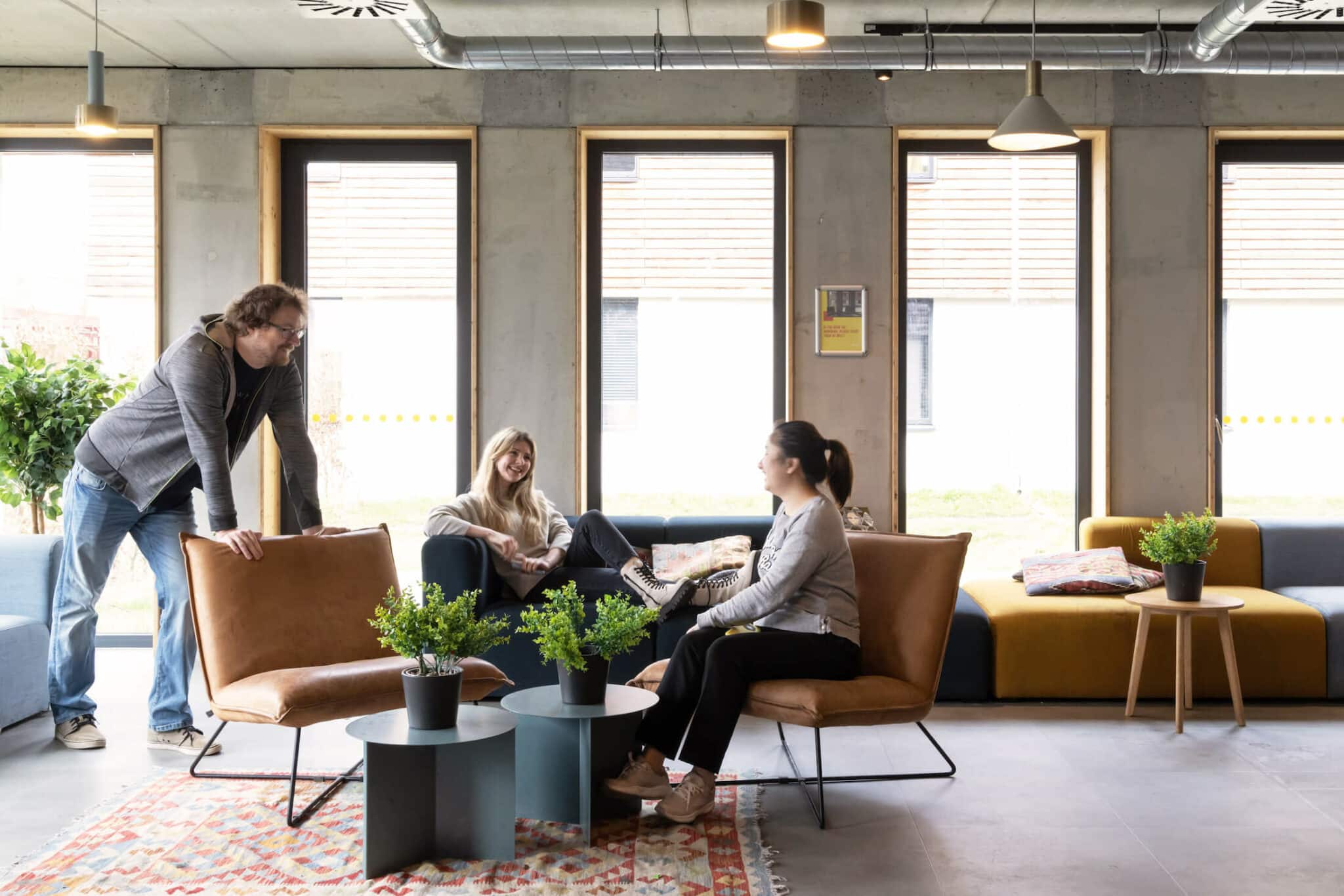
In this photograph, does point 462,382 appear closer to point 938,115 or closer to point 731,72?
point 731,72

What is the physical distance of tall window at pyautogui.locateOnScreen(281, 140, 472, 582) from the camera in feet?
19.8

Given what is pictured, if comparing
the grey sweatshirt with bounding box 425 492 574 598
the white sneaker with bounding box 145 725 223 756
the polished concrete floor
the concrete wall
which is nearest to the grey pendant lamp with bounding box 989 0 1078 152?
the concrete wall

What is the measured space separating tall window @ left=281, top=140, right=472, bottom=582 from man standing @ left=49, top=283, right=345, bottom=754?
6.33ft

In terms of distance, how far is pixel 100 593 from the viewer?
12.9 feet

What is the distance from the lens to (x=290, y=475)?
404 cm

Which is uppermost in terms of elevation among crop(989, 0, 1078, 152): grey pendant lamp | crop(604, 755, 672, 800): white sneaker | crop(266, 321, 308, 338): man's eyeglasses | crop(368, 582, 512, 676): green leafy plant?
crop(989, 0, 1078, 152): grey pendant lamp

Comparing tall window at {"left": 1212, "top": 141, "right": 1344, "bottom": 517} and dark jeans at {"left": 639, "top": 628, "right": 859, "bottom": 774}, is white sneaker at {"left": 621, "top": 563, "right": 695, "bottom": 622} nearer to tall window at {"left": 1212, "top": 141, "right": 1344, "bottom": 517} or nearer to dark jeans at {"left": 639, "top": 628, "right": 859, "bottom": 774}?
dark jeans at {"left": 639, "top": 628, "right": 859, "bottom": 774}

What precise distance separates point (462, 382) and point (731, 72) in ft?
7.25

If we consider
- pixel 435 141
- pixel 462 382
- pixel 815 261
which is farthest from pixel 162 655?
pixel 815 261

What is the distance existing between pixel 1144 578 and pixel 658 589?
225 cm

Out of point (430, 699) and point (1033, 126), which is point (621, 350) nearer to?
point (1033, 126)

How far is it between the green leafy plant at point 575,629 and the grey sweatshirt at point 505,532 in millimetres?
1451

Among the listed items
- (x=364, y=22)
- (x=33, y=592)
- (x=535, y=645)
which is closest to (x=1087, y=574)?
(x=535, y=645)

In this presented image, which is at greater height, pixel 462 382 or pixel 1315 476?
pixel 462 382
